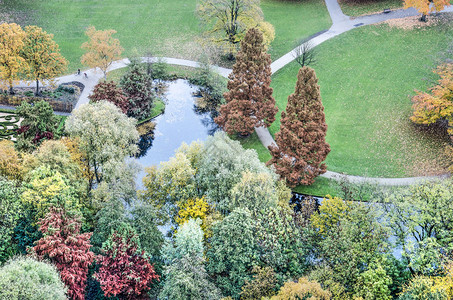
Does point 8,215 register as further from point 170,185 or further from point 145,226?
point 170,185

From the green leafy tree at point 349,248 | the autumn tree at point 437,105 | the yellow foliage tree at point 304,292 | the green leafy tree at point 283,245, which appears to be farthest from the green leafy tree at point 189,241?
the autumn tree at point 437,105

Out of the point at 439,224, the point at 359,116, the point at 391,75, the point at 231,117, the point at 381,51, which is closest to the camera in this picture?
the point at 439,224

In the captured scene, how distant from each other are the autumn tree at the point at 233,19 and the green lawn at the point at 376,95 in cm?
880

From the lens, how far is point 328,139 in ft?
228

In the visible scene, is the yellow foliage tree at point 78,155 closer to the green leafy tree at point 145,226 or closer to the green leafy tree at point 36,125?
the green leafy tree at point 36,125

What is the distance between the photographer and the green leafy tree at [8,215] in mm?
47188

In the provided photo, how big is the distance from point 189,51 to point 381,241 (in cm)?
5671

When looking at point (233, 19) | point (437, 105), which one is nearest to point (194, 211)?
point (437, 105)

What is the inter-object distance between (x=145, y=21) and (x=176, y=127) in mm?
34958

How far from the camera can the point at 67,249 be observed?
45.0 metres

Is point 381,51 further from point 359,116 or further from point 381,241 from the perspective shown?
point 381,241

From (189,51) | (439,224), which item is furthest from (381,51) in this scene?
(439,224)

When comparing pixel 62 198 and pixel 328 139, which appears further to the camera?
pixel 328 139

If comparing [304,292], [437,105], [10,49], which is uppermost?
[10,49]
